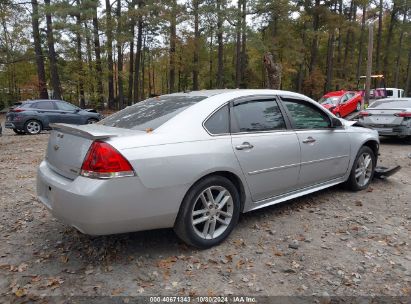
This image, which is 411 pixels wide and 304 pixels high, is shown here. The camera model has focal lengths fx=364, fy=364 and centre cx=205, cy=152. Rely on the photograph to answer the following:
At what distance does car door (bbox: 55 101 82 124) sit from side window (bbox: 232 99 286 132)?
12.0 meters

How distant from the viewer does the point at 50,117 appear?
47.1 feet

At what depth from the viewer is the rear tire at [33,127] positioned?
46.2 feet

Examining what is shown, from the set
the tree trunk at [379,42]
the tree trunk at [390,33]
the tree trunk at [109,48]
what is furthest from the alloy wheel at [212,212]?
the tree trunk at [390,33]

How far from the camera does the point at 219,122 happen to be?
12.3ft

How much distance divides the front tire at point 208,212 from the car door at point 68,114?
40.5 feet

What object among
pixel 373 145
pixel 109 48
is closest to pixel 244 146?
pixel 373 145

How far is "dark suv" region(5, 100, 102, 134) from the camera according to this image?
1400 centimetres

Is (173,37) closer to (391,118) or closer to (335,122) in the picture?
(391,118)

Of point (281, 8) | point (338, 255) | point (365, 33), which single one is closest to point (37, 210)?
point (338, 255)

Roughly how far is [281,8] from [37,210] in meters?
26.4

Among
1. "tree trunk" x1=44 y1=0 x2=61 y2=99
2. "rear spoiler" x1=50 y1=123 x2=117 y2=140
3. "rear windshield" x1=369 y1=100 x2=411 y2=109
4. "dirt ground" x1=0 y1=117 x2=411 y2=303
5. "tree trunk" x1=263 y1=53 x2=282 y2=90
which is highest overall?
"tree trunk" x1=44 y1=0 x2=61 y2=99

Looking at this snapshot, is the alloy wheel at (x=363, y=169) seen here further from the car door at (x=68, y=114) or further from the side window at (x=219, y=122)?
the car door at (x=68, y=114)

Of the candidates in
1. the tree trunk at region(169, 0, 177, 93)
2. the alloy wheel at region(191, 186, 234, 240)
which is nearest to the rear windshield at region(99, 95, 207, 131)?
the alloy wheel at region(191, 186, 234, 240)

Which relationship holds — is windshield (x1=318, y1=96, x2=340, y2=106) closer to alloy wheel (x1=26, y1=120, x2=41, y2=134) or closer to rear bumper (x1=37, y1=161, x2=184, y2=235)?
alloy wheel (x1=26, y1=120, x2=41, y2=134)
